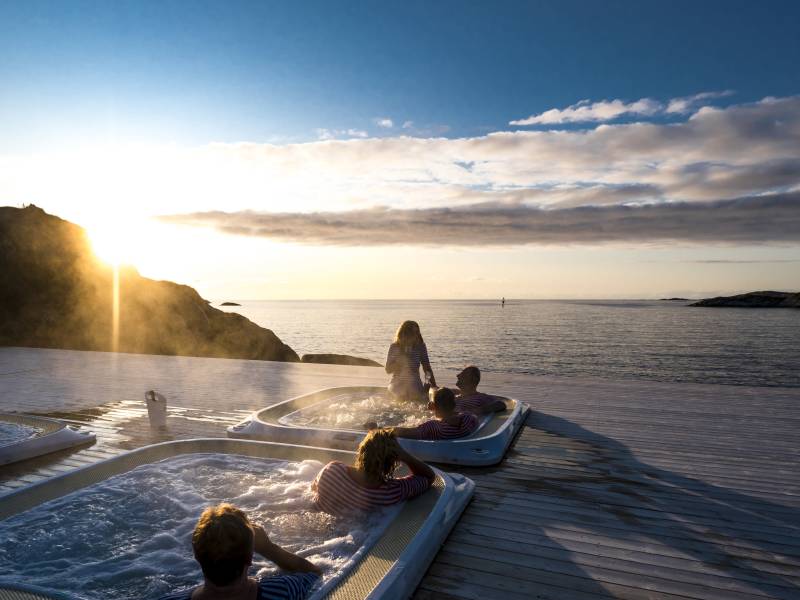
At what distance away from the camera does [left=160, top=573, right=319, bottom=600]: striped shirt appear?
2287 millimetres

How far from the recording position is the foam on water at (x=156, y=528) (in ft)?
10.2

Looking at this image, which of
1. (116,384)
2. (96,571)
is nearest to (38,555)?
(96,571)

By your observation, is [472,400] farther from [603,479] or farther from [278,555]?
[278,555]

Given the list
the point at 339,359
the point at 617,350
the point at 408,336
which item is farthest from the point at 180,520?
the point at 617,350

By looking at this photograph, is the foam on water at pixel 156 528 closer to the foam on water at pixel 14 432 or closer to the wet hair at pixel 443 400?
the wet hair at pixel 443 400

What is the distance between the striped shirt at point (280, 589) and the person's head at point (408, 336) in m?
4.37

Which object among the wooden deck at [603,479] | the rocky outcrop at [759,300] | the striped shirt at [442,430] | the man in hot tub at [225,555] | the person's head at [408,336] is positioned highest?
the rocky outcrop at [759,300]

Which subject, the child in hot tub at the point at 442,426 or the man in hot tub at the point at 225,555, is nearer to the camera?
the man in hot tub at the point at 225,555

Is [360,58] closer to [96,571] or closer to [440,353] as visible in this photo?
[96,571]

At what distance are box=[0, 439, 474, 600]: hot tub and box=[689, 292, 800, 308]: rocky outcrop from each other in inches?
4515

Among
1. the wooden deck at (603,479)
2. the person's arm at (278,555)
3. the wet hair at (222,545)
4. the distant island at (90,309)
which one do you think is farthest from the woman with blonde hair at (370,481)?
the distant island at (90,309)

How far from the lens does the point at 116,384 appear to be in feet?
29.9

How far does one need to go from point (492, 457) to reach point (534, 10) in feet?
32.6

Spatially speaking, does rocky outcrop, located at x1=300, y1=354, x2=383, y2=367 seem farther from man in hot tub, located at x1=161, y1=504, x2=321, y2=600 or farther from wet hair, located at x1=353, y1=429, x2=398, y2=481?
man in hot tub, located at x1=161, y1=504, x2=321, y2=600
